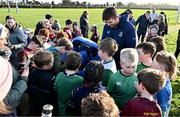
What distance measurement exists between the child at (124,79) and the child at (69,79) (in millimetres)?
462

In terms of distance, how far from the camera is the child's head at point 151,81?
3785mm

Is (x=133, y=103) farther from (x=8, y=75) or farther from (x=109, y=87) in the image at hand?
(x=8, y=75)

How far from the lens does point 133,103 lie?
3705mm

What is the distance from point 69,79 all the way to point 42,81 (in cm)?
47

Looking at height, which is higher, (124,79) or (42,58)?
(42,58)

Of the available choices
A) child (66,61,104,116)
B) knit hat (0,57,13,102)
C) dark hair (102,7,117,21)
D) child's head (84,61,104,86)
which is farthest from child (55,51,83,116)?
knit hat (0,57,13,102)

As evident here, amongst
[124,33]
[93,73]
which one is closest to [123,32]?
[124,33]

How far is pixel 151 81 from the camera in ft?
12.5

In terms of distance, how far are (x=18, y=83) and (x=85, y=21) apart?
16430 millimetres

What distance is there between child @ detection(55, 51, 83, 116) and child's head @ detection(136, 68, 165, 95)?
114 cm

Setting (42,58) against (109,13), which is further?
(109,13)

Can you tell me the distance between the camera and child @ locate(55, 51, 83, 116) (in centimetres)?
475

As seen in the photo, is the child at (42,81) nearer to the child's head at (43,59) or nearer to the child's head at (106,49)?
the child's head at (43,59)

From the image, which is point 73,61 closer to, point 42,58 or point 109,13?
point 42,58
